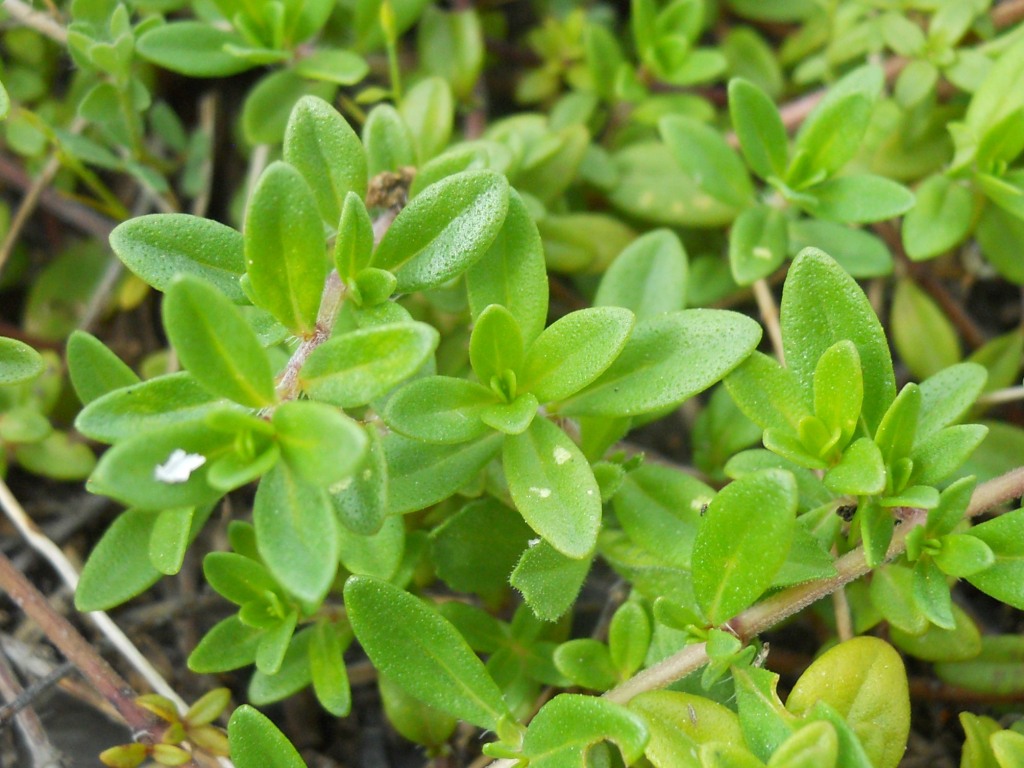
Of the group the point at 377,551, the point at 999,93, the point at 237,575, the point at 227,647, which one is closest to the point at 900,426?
the point at 377,551

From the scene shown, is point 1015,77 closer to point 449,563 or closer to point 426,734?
point 449,563

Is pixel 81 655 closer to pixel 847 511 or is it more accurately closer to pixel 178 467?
pixel 178 467

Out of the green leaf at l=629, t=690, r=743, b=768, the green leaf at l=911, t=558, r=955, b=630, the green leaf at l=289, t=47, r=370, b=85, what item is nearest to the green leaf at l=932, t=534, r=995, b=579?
the green leaf at l=911, t=558, r=955, b=630

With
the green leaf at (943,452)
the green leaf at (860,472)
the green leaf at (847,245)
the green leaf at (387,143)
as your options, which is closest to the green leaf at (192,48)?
the green leaf at (387,143)

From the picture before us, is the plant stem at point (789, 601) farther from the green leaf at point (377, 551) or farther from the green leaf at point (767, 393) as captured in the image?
the green leaf at point (377, 551)

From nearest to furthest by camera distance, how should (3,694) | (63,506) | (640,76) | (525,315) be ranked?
(525,315) → (3,694) → (63,506) → (640,76)

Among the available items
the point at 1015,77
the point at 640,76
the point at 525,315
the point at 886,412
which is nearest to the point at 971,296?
the point at 1015,77
